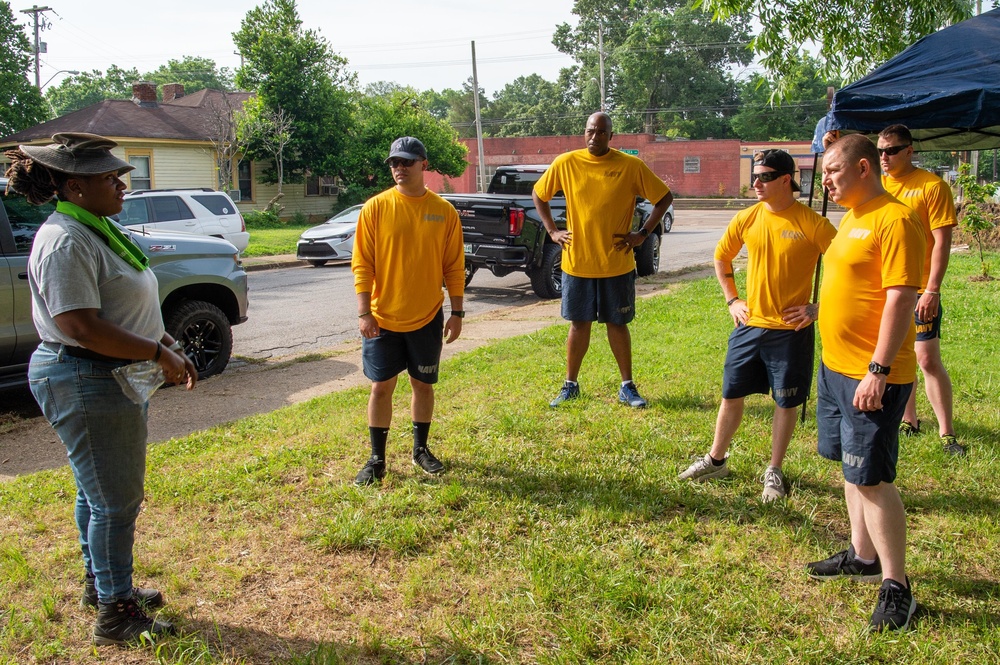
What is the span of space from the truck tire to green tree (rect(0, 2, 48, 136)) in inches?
1066

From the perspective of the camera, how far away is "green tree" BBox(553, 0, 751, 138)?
63.2 m

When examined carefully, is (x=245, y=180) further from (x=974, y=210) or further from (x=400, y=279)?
(x=400, y=279)

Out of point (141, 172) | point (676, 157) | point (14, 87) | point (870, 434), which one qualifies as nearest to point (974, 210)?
point (870, 434)

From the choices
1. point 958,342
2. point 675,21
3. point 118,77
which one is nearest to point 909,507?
point 958,342

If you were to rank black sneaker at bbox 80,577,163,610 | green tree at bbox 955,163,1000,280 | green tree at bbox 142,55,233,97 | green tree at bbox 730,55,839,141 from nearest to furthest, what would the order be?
black sneaker at bbox 80,577,163,610 < green tree at bbox 955,163,1000,280 < green tree at bbox 730,55,839,141 < green tree at bbox 142,55,233,97

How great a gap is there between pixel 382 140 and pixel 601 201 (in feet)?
96.0

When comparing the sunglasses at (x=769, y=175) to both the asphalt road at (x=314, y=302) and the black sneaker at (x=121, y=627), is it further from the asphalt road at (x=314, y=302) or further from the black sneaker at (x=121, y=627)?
the asphalt road at (x=314, y=302)

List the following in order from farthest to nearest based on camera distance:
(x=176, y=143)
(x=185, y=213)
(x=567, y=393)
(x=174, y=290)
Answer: (x=176, y=143) → (x=185, y=213) → (x=174, y=290) → (x=567, y=393)

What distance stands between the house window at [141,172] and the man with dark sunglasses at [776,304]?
93.1 feet

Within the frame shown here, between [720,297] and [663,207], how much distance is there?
5.73 metres

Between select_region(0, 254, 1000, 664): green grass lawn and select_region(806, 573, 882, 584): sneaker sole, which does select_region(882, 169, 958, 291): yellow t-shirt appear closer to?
select_region(0, 254, 1000, 664): green grass lawn

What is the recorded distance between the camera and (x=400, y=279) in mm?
4414

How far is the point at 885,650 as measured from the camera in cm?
286

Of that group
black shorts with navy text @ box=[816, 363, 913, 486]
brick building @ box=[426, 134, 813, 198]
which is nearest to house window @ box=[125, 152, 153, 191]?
brick building @ box=[426, 134, 813, 198]
